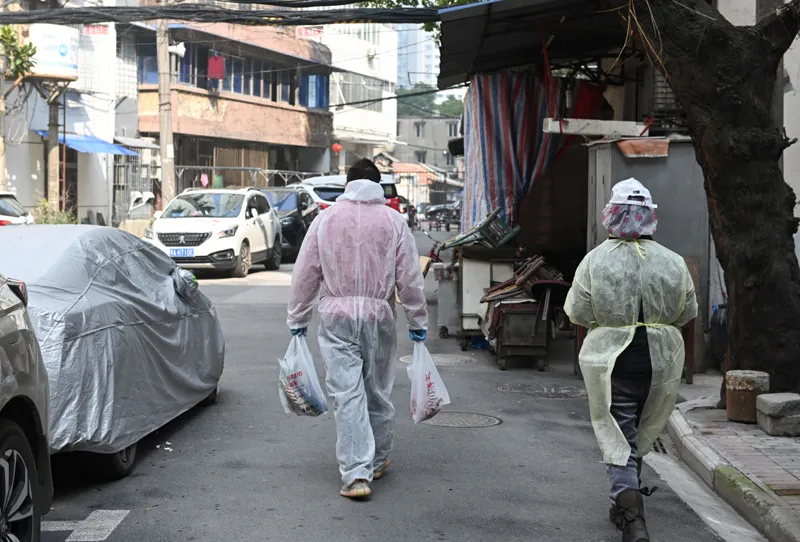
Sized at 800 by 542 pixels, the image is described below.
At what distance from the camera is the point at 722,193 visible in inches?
308

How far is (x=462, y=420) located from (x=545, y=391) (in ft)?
5.25

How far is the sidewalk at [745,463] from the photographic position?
17.9 feet

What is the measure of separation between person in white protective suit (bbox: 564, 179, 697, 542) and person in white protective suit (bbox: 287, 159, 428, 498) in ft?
4.28

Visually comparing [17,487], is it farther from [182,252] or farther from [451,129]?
[451,129]

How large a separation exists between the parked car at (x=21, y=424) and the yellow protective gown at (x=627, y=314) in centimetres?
264

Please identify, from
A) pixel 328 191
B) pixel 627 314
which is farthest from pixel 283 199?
pixel 627 314

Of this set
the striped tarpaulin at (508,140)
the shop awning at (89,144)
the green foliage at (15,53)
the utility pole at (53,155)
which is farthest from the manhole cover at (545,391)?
the shop awning at (89,144)

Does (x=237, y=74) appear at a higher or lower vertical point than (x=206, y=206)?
higher

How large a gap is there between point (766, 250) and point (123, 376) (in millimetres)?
4850

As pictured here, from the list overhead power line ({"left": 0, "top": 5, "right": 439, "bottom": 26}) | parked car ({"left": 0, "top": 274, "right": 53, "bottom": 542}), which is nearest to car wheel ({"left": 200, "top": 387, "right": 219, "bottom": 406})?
parked car ({"left": 0, "top": 274, "right": 53, "bottom": 542})

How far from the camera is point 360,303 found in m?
6.00

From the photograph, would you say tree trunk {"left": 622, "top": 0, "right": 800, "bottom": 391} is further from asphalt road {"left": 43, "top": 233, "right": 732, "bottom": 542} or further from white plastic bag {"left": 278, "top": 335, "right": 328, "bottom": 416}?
white plastic bag {"left": 278, "top": 335, "right": 328, "bottom": 416}

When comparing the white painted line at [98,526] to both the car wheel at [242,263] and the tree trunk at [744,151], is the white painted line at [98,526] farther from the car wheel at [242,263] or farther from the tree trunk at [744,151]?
the car wheel at [242,263]

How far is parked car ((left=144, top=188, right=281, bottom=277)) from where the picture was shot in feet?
65.1
